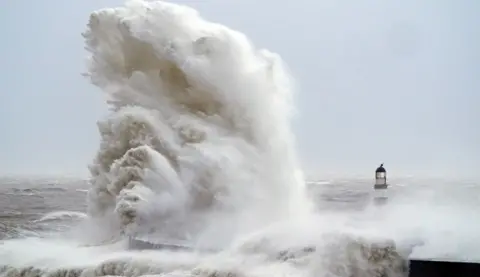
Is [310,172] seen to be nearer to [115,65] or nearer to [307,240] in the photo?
[307,240]

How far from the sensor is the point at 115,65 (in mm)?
6082

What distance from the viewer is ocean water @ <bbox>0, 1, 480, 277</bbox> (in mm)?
4688

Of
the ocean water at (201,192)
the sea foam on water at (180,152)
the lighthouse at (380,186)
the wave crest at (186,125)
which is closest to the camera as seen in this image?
the ocean water at (201,192)

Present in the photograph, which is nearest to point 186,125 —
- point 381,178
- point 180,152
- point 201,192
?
point 180,152

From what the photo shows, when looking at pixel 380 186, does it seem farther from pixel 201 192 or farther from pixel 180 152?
pixel 180 152

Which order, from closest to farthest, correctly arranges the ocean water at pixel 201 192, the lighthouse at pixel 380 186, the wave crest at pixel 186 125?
the ocean water at pixel 201 192, the lighthouse at pixel 380 186, the wave crest at pixel 186 125

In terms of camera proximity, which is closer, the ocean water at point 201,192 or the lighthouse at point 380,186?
the ocean water at point 201,192

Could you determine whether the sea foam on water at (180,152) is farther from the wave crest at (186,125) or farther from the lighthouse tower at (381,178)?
the lighthouse tower at (381,178)

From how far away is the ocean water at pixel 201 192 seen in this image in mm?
4688

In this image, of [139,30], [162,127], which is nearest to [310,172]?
[162,127]

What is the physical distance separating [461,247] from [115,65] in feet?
10.2

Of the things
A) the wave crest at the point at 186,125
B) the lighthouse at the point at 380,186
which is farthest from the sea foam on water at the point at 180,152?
the lighthouse at the point at 380,186

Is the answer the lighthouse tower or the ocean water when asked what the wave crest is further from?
the lighthouse tower

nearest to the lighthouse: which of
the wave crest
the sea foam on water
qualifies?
the sea foam on water
